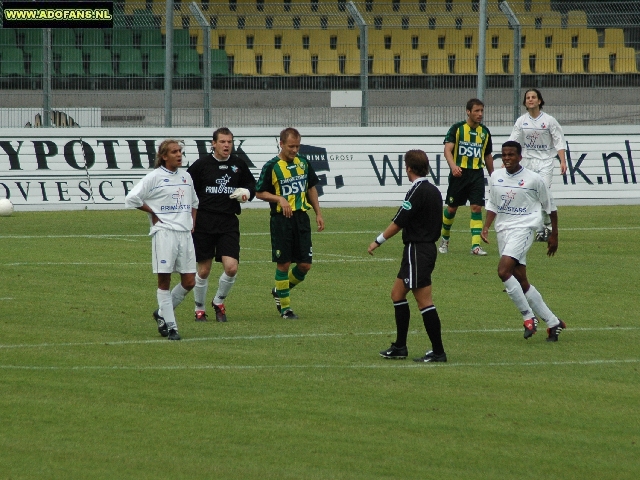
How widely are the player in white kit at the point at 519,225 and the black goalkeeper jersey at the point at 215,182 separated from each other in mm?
2391

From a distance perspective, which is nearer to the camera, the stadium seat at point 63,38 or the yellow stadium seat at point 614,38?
the stadium seat at point 63,38

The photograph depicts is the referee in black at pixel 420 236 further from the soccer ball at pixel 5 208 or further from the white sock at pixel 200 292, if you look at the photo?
the soccer ball at pixel 5 208

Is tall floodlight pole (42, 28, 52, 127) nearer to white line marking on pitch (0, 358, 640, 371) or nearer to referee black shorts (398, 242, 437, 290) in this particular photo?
white line marking on pitch (0, 358, 640, 371)

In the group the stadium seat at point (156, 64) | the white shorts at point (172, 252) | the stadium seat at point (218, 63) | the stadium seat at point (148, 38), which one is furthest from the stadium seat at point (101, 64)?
the white shorts at point (172, 252)

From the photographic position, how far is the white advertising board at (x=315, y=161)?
20953 millimetres

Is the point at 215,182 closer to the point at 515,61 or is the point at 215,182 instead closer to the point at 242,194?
the point at 242,194

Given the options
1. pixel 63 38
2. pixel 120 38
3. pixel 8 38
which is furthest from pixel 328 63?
pixel 8 38

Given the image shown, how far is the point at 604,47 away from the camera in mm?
25078

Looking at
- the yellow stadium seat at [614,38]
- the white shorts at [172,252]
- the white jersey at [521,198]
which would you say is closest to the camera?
the white shorts at [172,252]

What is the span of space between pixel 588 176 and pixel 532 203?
44.6 ft

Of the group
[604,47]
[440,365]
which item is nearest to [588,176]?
[604,47]

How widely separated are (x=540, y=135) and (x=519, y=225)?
263 inches

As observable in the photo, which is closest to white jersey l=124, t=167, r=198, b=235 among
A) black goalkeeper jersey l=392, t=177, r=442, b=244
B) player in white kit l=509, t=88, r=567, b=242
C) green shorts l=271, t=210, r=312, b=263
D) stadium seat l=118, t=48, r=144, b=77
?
green shorts l=271, t=210, r=312, b=263

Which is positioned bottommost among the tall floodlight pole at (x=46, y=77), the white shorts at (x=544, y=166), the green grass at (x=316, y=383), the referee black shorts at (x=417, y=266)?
the green grass at (x=316, y=383)
